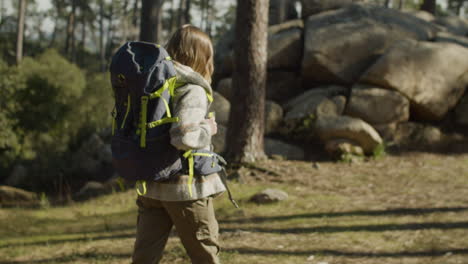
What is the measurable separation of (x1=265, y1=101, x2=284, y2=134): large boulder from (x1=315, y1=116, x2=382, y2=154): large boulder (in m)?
1.60

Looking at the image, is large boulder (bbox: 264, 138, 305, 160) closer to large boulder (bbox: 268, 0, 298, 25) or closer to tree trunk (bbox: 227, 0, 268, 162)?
tree trunk (bbox: 227, 0, 268, 162)

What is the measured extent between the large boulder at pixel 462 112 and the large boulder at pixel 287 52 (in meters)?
4.51

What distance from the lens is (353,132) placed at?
9.38 metres

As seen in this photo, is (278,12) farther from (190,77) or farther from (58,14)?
(58,14)

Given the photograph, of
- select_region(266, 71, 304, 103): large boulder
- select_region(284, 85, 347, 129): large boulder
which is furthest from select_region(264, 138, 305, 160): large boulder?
select_region(266, 71, 304, 103): large boulder

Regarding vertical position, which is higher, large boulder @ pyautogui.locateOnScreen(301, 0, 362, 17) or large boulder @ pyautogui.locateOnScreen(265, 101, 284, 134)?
large boulder @ pyautogui.locateOnScreen(301, 0, 362, 17)

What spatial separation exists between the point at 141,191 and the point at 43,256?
122 inches

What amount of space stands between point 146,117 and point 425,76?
9627 millimetres

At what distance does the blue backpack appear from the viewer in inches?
96.5

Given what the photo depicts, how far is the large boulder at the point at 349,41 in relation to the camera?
38.9ft

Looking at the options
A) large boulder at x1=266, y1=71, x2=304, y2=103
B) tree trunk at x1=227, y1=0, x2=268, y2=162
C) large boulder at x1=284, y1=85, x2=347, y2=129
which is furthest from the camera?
large boulder at x1=266, y1=71, x2=304, y2=103

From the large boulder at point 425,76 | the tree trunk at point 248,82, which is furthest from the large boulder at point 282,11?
the tree trunk at point 248,82

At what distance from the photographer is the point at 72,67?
942 inches

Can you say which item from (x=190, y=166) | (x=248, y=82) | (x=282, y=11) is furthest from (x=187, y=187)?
(x=282, y=11)
